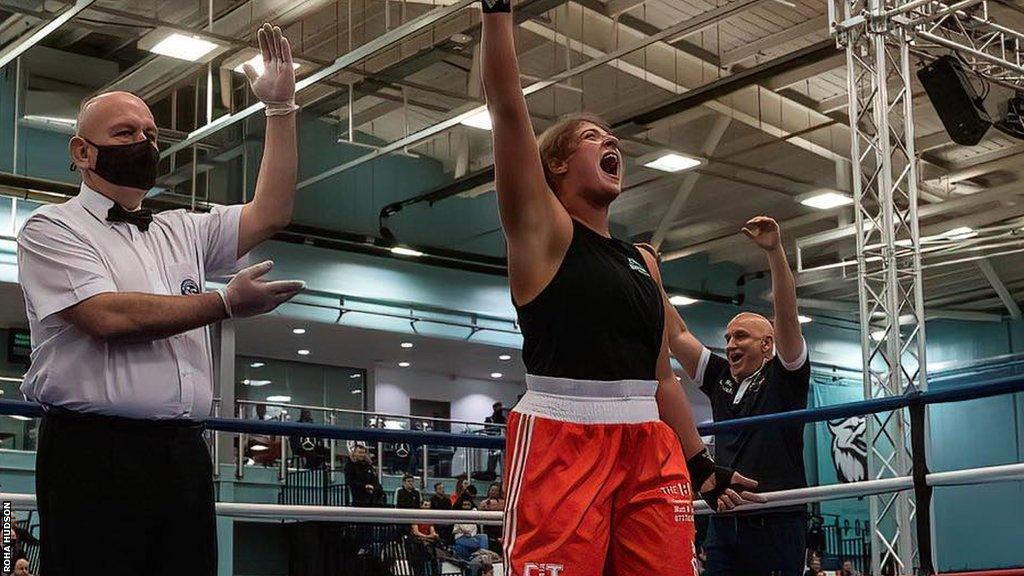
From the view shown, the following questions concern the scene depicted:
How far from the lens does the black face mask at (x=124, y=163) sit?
8.23ft

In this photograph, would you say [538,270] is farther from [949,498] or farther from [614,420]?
[949,498]

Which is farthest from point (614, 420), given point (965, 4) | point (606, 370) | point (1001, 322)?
point (1001, 322)

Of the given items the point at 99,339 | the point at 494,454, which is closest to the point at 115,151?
the point at 99,339

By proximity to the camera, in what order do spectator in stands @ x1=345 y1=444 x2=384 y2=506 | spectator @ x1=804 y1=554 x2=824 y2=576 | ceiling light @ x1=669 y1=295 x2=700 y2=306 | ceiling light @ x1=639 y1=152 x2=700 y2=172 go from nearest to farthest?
spectator @ x1=804 y1=554 x2=824 y2=576, spectator in stands @ x1=345 y1=444 x2=384 y2=506, ceiling light @ x1=639 y1=152 x2=700 y2=172, ceiling light @ x1=669 y1=295 x2=700 y2=306

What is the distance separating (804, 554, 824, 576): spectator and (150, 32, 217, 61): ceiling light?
298 inches

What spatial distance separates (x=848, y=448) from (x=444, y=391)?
7.04 meters

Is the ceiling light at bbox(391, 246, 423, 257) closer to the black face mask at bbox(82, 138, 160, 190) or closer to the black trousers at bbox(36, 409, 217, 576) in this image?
the black face mask at bbox(82, 138, 160, 190)

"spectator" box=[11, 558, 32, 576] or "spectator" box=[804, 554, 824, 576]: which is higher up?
"spectator" box=[11, 558, 32, 576]

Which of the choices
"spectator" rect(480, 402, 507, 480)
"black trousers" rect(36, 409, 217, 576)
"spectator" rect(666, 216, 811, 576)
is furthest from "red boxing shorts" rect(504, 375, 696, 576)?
"spectator" rect(480, 402, 507, 480)

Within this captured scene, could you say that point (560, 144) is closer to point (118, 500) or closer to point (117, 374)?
point (117, 374)

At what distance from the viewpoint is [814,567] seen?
1287 centimetres

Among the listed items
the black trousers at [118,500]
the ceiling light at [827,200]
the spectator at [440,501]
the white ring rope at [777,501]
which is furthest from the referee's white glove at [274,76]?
the ceiling light at [827,200]

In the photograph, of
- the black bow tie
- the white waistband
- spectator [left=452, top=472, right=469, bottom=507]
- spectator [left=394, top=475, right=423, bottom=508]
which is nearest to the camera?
the white waistband

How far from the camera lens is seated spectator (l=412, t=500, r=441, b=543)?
38.1ft
